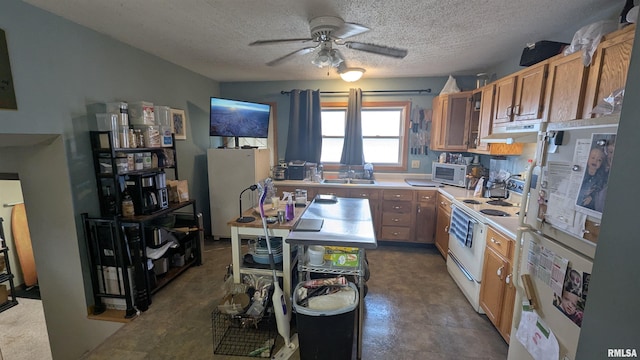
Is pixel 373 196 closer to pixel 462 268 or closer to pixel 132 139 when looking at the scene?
pixel 462 268

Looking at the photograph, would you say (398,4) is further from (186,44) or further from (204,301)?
(204,301)

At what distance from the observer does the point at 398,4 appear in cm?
179

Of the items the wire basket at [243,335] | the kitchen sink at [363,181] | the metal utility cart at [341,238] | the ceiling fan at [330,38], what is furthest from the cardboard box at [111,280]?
the kitchen sink at [363,181]

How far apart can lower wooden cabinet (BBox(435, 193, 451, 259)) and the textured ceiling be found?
1.68m

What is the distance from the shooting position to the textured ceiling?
1.80 metres

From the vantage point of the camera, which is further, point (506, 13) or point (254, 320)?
point (254, 320)

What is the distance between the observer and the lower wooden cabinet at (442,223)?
125 inches

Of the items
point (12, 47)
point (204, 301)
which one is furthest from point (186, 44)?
point (204, 301)

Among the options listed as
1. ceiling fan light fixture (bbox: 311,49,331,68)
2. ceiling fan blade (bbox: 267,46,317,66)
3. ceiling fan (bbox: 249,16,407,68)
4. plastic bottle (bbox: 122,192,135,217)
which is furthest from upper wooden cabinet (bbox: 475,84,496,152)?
plastic bottle (bbox: 122,192,135,217)

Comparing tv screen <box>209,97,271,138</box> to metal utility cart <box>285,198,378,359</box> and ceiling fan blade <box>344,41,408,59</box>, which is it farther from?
ceiling fan blade <box>344,41,408,59</box>

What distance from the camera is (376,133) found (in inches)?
166

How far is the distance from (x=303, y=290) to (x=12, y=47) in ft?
8.11

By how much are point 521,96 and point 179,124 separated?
3772mm

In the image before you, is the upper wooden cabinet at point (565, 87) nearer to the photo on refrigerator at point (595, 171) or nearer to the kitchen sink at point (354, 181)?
the photo on refrigerator at point (595, 171)
